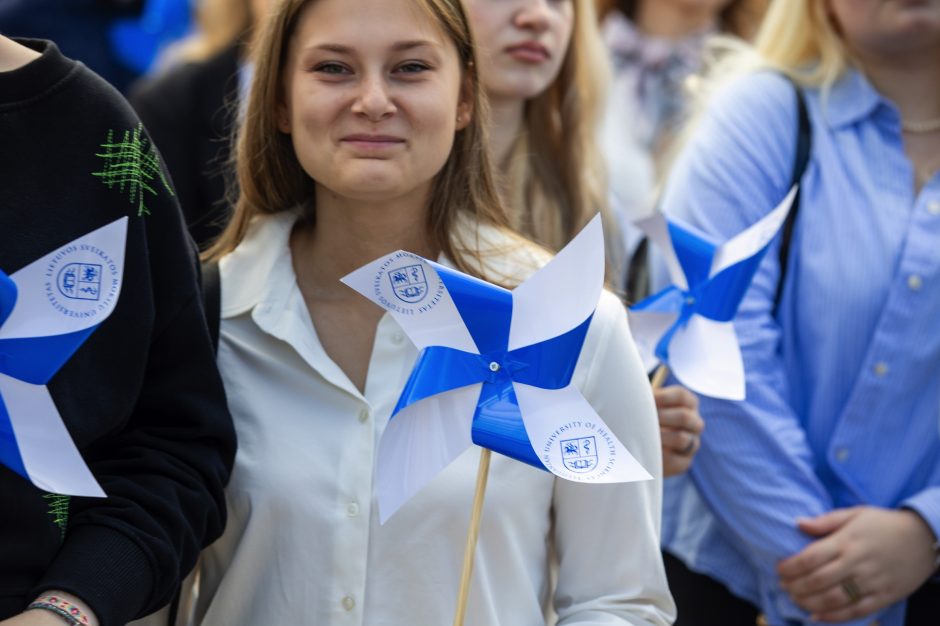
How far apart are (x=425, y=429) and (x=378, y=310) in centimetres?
41

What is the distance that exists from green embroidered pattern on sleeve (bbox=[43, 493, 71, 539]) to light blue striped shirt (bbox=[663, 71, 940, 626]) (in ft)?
5.28

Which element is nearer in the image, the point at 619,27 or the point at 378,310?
the point at 378,310

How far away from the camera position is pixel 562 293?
7.70ft

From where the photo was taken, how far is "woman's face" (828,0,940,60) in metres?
3.41

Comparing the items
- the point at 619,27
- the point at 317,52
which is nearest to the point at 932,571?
the point at 317,52

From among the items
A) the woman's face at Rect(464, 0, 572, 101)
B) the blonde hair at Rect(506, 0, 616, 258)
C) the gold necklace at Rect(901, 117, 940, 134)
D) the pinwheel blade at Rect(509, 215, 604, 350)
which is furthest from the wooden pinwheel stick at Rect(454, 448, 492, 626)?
the gold necklace at Rect(901, 117, 940, 134)

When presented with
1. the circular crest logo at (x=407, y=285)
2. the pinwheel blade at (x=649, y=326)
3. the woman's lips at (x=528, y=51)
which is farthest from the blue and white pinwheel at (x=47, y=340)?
the woman's lips at (x=528, y=51)

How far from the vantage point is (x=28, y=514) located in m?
2.22

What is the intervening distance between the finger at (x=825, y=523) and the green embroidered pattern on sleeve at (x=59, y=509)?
1700 mm

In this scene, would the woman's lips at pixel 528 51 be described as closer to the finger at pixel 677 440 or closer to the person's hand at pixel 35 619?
the finger at pixel 677 440

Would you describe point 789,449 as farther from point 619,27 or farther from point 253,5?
point 253,5

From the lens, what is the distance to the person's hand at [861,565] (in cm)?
320

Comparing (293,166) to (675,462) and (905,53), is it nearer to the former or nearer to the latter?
(675,462)

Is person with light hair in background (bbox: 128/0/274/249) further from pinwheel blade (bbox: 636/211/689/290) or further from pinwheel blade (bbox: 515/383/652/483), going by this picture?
pinwheel blade (bbox: 515/383/652/483)
